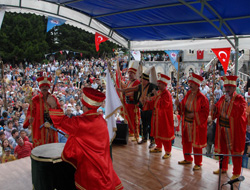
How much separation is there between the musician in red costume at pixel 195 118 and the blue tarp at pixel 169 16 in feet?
5.72

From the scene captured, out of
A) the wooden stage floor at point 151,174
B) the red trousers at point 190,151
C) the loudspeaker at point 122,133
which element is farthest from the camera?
the loudspeaker at point 122,133

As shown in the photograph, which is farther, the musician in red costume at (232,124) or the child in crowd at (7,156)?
the child in crowd at (7,156)

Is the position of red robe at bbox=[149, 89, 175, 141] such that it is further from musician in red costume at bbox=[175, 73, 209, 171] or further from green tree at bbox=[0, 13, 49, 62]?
green tree at bbox=[0, 13, 49, 62]

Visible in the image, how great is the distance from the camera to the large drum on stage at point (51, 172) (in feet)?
10.5

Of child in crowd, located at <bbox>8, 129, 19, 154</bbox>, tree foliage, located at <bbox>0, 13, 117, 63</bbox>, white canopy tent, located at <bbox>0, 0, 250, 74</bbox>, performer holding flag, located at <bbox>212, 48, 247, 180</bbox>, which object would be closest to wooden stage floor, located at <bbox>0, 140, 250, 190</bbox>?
performer holding flag, located at <bbox>212, 48, 247, 180</bbox>

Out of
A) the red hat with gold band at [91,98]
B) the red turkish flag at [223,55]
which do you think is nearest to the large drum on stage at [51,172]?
the red hat with gold band at [91,98]

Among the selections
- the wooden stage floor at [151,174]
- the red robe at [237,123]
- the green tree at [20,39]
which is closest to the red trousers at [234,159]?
the red robe at [237,123]

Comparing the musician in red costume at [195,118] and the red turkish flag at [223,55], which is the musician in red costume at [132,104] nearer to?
the musician in red costume at [195,118]

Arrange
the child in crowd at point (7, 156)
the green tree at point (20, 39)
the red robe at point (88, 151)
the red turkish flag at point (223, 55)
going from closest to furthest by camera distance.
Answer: the red robe at point (88, 151), the child in crowd at point (7, 156), the red turkish flag at point (223, 55), the green tree at point (20, 39)

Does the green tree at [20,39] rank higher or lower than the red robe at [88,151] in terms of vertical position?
higher

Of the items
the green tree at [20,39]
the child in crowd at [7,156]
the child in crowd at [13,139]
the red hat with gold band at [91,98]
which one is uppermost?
the green tree at [20,39]

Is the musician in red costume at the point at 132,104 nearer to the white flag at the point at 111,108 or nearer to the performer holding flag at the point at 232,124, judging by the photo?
the white flag at the point at 111,108

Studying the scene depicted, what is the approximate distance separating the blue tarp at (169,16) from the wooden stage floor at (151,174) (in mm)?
3333

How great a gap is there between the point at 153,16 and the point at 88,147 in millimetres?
4502
